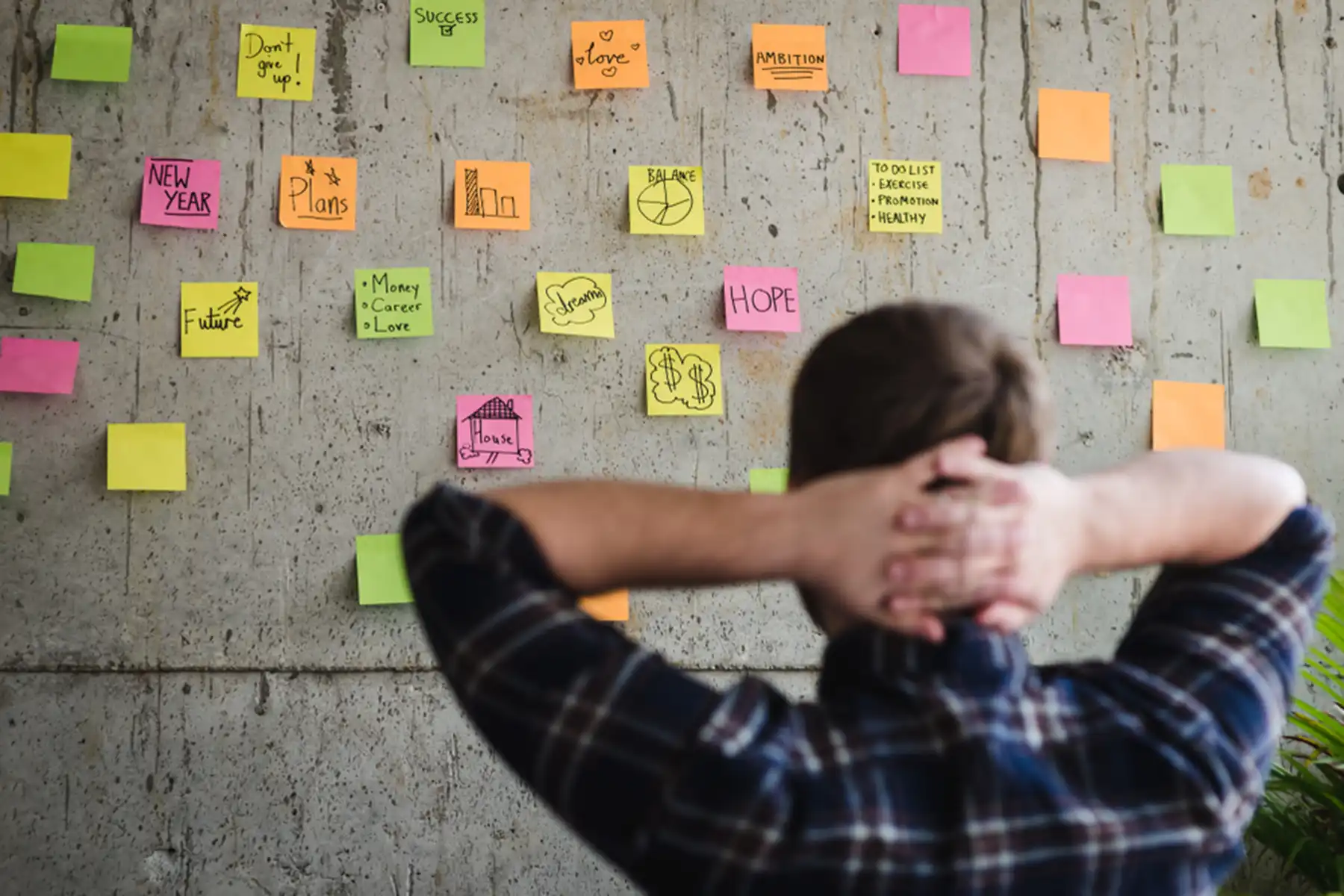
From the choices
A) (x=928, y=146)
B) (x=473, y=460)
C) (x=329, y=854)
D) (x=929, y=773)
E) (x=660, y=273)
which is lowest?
(x=329, y=854)

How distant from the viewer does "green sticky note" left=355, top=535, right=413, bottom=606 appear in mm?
1710

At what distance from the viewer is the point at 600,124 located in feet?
5.89

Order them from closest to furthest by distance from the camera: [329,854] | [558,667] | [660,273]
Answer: [558,667]
[329,854]
[660,273]

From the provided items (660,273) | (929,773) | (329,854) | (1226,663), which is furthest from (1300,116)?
(329,854)

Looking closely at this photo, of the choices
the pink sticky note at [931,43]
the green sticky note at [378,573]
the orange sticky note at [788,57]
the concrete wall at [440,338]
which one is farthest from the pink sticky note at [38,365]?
the pink sticky note at [931,43]

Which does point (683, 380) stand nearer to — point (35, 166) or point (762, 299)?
point (762, 299)

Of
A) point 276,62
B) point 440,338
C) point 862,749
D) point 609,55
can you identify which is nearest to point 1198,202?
point 609,55

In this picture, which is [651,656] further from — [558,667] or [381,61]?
[381,61]

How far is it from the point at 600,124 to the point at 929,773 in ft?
4.47

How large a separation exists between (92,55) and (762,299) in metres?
1.05

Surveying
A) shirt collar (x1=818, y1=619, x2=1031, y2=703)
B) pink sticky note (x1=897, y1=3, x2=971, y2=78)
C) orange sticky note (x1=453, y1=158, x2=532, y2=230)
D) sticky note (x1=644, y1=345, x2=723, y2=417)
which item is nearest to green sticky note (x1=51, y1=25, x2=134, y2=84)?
orange sticky note (x1=453, y1=158, x2=532, y2=230)

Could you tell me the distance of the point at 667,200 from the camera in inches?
70.6

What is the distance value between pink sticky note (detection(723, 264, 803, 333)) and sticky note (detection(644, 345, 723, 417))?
66 millimetres

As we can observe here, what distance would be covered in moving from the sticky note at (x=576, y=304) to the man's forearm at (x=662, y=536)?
1098 mm
